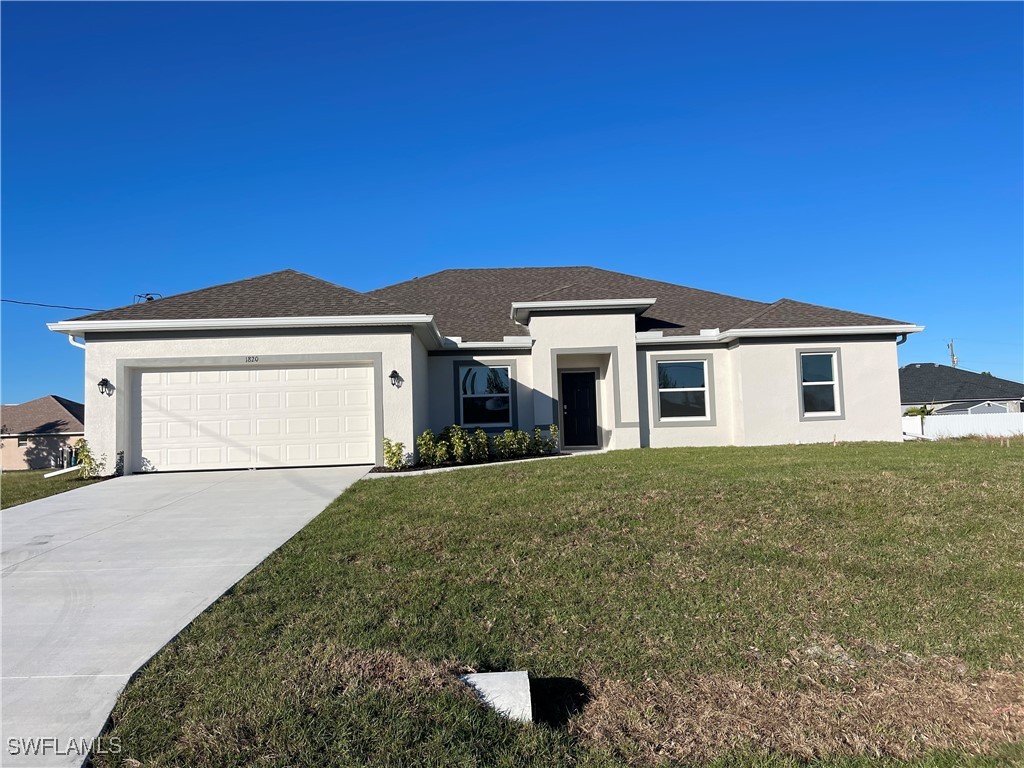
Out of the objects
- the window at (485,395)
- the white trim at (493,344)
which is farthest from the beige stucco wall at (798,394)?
the window at (485,395)

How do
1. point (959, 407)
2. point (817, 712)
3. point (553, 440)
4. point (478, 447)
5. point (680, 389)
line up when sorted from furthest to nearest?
point (959, 407) → point (680, 389) → point (553, 440) → point (478, 447) → point (817, 712)

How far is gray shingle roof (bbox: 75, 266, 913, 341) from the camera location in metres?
12.8

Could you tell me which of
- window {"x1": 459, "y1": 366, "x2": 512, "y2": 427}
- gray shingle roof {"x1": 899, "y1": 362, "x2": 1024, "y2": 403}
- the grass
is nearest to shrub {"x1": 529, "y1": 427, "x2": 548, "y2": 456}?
window {"x1": 459, "y1": 366, "x2": 512, "y2": 427}

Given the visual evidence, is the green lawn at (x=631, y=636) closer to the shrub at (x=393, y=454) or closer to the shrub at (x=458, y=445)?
the shrub at (x=393, y=454)

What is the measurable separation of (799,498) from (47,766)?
280 inches

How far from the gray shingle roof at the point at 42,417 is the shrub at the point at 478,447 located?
32185 millimetres

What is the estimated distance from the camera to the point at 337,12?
10.9 meters

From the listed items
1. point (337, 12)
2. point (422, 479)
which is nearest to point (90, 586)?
point (422, 479)

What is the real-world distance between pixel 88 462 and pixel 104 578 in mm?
7951

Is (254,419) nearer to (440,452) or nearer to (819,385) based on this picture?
(440,452)

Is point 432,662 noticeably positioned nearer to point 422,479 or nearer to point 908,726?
point 908,726

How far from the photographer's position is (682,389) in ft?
52.0

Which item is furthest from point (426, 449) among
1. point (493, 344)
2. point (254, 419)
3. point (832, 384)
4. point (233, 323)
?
point (832, 384)

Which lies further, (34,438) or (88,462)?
(34,438)
